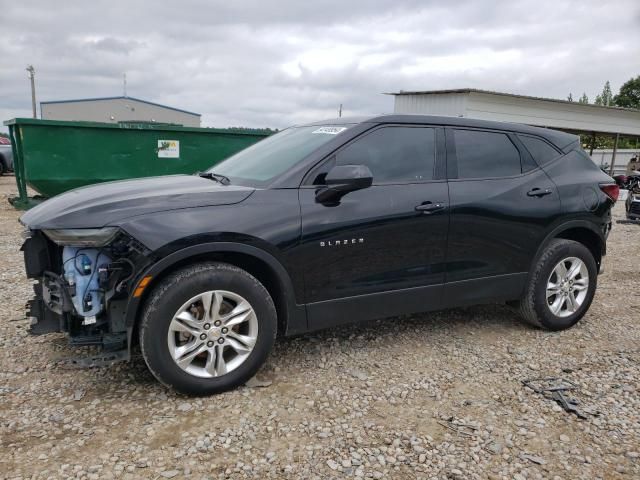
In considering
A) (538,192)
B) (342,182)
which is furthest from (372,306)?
(538,192)

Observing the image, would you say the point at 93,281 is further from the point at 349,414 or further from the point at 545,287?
the point at 545,287

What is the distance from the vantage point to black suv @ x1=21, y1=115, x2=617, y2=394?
277 centimetres

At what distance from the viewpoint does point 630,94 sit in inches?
2052

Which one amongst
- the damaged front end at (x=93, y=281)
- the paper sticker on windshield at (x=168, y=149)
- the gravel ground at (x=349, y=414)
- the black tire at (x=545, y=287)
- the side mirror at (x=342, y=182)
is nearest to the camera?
the gravel ground at (x=349, y=414)

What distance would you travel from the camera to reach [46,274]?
2949mm

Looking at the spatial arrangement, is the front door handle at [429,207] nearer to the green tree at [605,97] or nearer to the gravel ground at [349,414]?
the gravel ground at [349,414]

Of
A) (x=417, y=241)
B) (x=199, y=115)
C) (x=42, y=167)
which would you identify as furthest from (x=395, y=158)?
(x=199, y=115)

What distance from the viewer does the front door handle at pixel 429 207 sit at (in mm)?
3431

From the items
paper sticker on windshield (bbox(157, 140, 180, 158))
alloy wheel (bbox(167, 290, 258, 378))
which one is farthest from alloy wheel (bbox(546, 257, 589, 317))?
paper sticker on windshield (bbox(157, 140, 180, 158))

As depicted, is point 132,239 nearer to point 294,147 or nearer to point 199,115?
point 294,147

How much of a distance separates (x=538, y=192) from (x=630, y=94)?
59.5m

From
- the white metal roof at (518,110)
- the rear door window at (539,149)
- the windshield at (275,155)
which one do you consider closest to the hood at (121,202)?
the windshield at (275,155)

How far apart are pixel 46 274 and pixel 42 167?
6.70 metres

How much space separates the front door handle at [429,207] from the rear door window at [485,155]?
1.19 feet
